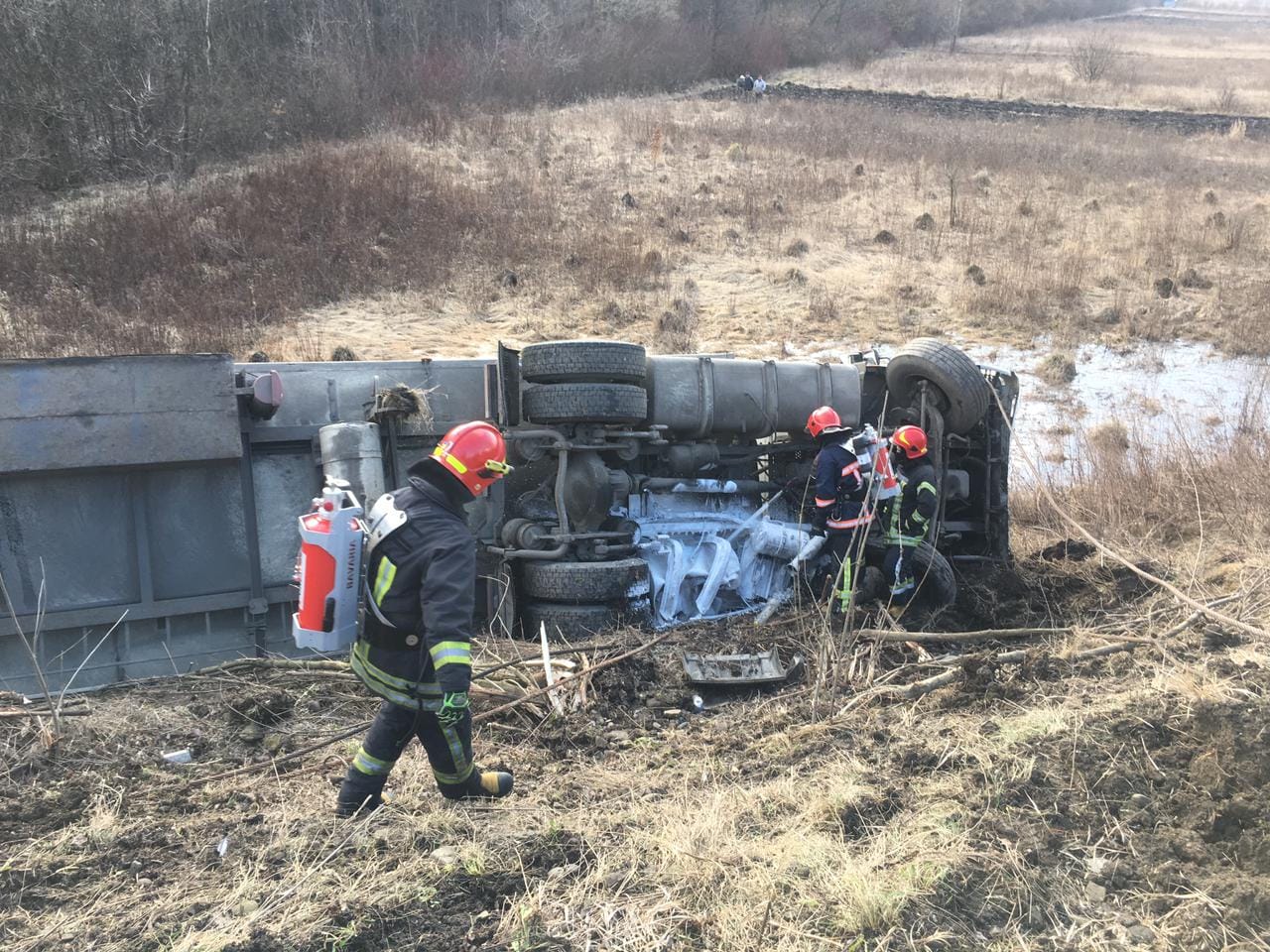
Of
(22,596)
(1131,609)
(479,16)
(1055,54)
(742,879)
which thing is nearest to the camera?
(742,879)

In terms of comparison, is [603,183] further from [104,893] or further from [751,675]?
[104,893]

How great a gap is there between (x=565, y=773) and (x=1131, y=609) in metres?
3.91

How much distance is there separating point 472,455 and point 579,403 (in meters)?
2.17

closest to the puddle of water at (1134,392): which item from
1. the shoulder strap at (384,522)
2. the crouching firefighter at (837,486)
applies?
the crouching firefighter at (837,486)

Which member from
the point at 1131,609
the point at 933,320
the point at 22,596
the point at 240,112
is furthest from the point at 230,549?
the point at 240,112

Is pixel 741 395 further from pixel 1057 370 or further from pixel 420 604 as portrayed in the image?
pixel 1057 370

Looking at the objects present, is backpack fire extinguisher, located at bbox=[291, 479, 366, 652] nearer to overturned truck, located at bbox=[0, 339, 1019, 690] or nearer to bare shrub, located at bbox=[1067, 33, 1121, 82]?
overturned truck, located at bbox=[0, 339, 1019, 690]

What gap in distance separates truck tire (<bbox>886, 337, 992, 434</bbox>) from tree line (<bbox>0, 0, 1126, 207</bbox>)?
13816mm

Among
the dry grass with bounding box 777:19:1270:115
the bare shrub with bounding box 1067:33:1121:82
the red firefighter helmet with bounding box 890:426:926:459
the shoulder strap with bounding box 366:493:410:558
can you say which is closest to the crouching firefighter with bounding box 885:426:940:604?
the red firefighter helmet with bounding box 890:426:926:459

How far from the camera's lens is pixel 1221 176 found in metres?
22.7

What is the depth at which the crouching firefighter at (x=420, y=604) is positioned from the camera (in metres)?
3.61

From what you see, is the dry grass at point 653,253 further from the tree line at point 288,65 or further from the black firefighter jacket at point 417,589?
the black firefighter jacket at point 417,589

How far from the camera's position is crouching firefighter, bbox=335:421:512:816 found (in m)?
3.61

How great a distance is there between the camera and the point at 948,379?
23.2 feet
